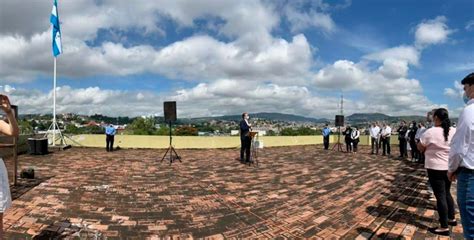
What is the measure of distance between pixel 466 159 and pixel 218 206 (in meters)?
3.63

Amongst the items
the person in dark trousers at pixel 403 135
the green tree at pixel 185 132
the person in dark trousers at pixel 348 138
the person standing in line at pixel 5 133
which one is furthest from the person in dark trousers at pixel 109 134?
the person in dark trousers at pixel 403 135

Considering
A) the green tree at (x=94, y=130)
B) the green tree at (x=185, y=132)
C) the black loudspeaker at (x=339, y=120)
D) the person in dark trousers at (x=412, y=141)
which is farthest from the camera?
the green tree at (x=185, y=132)

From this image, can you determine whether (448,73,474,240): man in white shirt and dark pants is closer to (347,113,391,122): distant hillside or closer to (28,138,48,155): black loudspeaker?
(28,138,48,155): black loudspeaker

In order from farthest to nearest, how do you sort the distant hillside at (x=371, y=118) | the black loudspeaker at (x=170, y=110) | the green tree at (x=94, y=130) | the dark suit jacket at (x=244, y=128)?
1. the distant hillside at (x=371, y=118)
2. the green tree at (x=94, y=130)
3. the black loudspeaker at (x=170, y=110)
4. the dark suit jacket at (x=244, y=128)

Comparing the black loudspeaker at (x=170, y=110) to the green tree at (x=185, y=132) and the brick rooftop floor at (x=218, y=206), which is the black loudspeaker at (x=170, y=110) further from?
the green tree at (x=185, y=132)

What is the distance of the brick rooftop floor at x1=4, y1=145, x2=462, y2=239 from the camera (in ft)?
13.0

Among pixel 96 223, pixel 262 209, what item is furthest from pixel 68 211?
pixel 262 209

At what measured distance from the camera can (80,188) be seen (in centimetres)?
602

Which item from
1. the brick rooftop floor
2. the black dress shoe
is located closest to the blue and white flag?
the brick rooftop floor

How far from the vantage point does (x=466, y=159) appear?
242 cm

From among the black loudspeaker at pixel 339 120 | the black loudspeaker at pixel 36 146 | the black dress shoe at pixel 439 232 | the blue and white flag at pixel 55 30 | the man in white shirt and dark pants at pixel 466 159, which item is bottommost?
the black dress shoe at pixel 439 232

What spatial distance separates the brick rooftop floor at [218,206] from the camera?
13.0ft

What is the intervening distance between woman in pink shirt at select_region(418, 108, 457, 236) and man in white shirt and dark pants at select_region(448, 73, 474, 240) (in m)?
1.46

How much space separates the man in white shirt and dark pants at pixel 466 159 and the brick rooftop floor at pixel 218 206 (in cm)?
154
